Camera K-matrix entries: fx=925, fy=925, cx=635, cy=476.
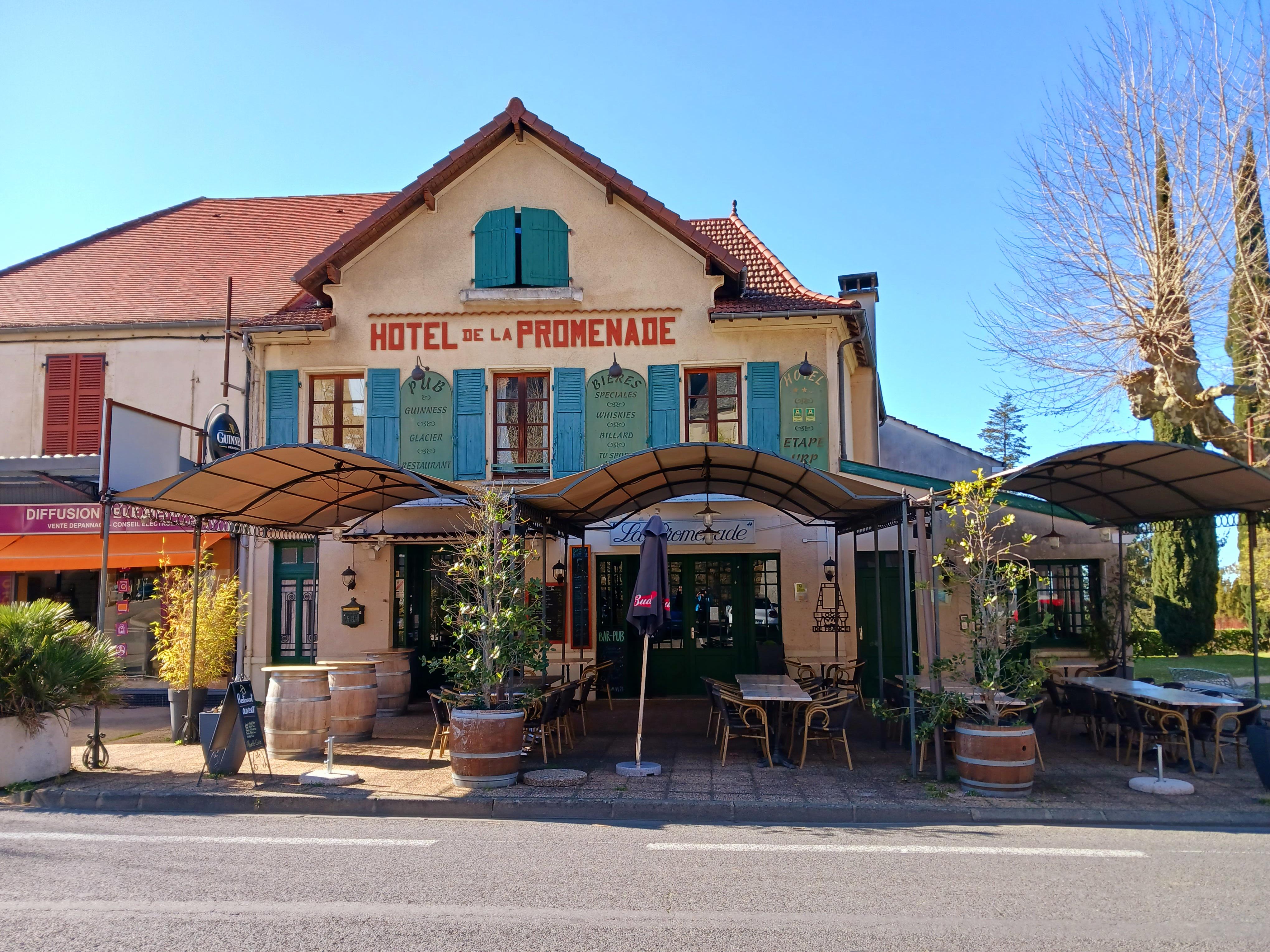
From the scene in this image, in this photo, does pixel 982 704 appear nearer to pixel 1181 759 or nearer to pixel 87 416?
pixel 1181 759

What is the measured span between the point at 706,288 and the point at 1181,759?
28.1 feet

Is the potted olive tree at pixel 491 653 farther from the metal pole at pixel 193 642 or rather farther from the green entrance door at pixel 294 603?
the green entrance door at pixel 294 603

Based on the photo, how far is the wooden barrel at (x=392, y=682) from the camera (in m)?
12.5

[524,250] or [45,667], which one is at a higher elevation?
[524,250]

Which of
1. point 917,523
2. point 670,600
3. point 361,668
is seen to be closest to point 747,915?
point 917,523

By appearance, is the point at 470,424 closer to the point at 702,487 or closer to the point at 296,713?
the point at 702,487

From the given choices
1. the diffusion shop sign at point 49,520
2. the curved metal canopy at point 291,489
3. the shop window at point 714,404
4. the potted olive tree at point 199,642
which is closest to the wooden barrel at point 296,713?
the potted olive tree at point 199,642

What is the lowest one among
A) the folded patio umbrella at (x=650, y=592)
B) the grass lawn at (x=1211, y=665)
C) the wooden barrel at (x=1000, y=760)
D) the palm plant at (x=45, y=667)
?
the grass lawn at (x=1211, y=665)

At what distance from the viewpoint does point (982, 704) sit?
8406mm

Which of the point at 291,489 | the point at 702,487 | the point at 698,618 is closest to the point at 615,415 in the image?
the point at 702,487

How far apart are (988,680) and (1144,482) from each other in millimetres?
3925

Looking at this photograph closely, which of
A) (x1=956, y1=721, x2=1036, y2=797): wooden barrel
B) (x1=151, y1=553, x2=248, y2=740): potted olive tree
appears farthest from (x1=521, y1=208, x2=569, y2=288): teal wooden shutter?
(x1=956, y1=721, x2=1036, y2=797): wooden barrel

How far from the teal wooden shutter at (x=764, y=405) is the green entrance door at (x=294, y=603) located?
710 centimetres

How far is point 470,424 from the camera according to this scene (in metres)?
14.1
